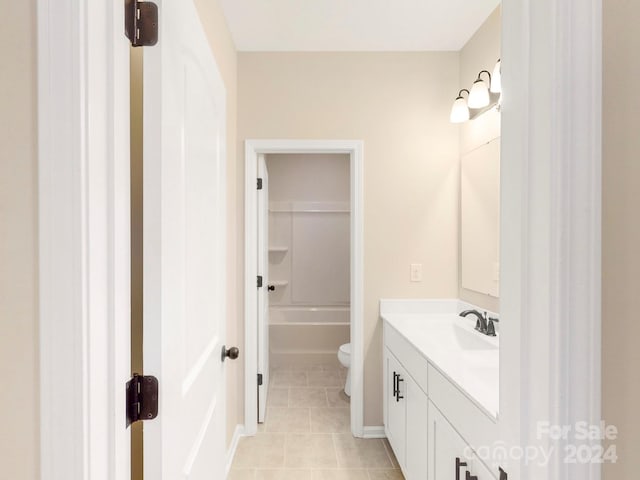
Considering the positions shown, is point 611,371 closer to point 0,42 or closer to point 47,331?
point 47,331

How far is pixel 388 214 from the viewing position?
2.39 meters

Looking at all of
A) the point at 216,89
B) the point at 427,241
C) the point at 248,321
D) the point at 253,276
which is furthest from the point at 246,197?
the point at 427,241

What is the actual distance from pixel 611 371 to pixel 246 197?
2161 mm

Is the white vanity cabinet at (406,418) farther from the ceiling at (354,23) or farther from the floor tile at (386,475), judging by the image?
the ceiling at (354,23)

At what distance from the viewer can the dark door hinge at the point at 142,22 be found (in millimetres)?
646

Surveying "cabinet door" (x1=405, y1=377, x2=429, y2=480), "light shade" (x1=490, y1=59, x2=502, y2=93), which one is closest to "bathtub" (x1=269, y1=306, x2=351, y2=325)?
"cabinet door" (x1=405, y1=377, x2=429, y2=480)

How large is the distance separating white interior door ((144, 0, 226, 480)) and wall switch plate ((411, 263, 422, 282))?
1.52 meters

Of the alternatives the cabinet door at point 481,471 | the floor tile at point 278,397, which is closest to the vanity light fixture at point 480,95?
the cabinet door at point 481,471

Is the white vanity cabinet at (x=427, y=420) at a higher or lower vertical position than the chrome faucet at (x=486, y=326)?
lower

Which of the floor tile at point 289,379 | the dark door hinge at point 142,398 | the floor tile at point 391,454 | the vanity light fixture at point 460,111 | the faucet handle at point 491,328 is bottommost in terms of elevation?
the floor tile at point 289,379

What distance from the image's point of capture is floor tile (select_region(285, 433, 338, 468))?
2.06 meters

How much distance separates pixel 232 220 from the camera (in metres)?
2.18

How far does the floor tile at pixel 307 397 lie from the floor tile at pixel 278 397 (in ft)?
0.13

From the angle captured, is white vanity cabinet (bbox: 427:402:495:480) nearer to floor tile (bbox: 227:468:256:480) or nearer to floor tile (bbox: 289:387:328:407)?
floor tile (bbox: 227:468:256:480)
